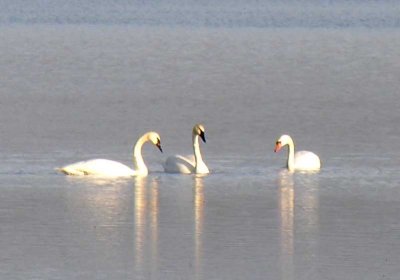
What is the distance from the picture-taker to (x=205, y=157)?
14812 mm

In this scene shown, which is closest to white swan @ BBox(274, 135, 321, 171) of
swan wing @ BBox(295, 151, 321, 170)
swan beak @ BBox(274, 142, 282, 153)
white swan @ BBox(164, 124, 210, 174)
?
swan wing @ BBox(295, 151, 321, 170)

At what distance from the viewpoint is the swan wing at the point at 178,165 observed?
44.9 ft

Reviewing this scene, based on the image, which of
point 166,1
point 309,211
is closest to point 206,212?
point 309,211

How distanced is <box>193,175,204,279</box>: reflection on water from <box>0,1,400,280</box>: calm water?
0.01 meters

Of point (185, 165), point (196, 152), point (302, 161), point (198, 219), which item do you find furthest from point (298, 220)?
point (196, 152)

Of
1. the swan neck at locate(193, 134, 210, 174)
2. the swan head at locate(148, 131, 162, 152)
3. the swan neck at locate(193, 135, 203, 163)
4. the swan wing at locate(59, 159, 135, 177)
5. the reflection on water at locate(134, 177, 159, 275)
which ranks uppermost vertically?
the swan head at locate(148, 131, 162, 152)

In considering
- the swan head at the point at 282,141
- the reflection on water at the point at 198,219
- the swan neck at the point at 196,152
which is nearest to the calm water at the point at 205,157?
the reflection on water at the point at 198,219

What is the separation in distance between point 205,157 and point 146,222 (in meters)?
4.01

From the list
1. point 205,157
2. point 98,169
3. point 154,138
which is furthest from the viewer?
point 205,157

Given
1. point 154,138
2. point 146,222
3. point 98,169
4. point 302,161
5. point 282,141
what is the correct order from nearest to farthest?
point 146,222 < point 98,169 < point 302,161 < point 154,138 < point 282,141

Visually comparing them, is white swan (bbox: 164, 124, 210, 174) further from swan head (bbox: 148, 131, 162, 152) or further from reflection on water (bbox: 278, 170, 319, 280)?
reflection on water (bbox: 278, 170, 319, 280)

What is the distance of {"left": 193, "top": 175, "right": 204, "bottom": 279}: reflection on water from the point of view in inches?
365

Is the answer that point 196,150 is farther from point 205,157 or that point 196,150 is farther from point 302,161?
point 302,161

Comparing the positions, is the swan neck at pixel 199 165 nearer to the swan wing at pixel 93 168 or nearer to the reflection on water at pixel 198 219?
the reflection on water at pixel 198 219
